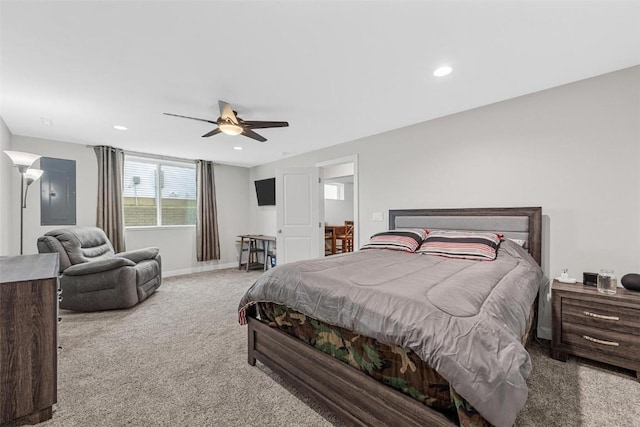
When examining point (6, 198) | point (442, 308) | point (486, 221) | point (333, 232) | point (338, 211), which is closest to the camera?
point (442, 308)

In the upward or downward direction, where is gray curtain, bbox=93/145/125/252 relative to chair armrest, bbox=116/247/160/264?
A: upward

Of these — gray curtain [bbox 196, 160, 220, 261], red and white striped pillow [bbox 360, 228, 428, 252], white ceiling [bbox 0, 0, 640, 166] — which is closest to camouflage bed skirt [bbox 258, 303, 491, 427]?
red and white striped pillow [bbox 360, 228, 428, 252]

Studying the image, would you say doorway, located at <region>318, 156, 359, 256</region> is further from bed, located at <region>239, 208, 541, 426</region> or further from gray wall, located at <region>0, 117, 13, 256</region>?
gray wall, located at <region>0, 117, 13, 256</region>

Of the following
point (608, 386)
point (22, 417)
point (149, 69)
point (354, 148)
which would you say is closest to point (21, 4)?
point (149, 69)

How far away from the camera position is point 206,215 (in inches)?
223

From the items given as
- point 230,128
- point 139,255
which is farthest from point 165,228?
point 230,128

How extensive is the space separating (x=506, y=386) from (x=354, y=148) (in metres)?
3.67

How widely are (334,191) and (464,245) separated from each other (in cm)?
655

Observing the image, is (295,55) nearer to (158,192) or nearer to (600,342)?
(600,342)

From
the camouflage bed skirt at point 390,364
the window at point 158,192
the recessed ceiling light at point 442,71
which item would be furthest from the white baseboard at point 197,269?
the recessed ceiling light at point 442,71

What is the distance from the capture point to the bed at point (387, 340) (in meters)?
1.05

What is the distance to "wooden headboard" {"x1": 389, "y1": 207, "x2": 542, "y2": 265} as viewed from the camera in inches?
101

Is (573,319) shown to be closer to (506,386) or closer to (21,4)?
(506,386)

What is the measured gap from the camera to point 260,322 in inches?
81.4
